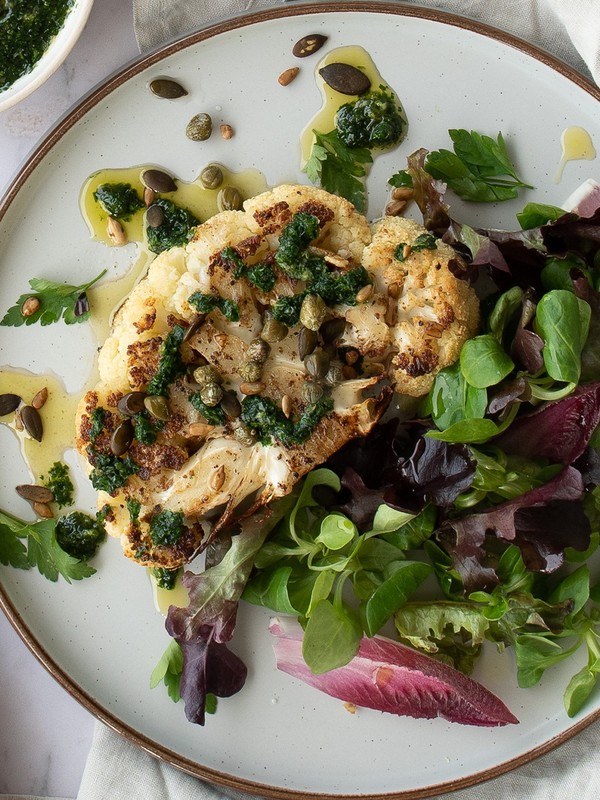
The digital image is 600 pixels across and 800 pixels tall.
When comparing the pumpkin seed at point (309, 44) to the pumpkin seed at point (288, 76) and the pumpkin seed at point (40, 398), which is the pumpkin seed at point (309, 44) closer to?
the pumpkin seed at point (288, 76)

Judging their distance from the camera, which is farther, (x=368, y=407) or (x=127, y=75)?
(x=127, y=75)

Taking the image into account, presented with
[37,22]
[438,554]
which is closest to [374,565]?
[438,554]

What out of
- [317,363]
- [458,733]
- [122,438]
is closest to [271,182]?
[317,363]

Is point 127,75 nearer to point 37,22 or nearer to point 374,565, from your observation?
point 37,22

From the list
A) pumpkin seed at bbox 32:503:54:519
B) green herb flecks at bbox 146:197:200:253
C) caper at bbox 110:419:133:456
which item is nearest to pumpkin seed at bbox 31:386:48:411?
pumpkin seed at bbox 32:503:54:519

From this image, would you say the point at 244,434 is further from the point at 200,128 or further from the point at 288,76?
the point at 288,76

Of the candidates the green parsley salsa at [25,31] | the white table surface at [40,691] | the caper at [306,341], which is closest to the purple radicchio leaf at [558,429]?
the caper at [306,341]
